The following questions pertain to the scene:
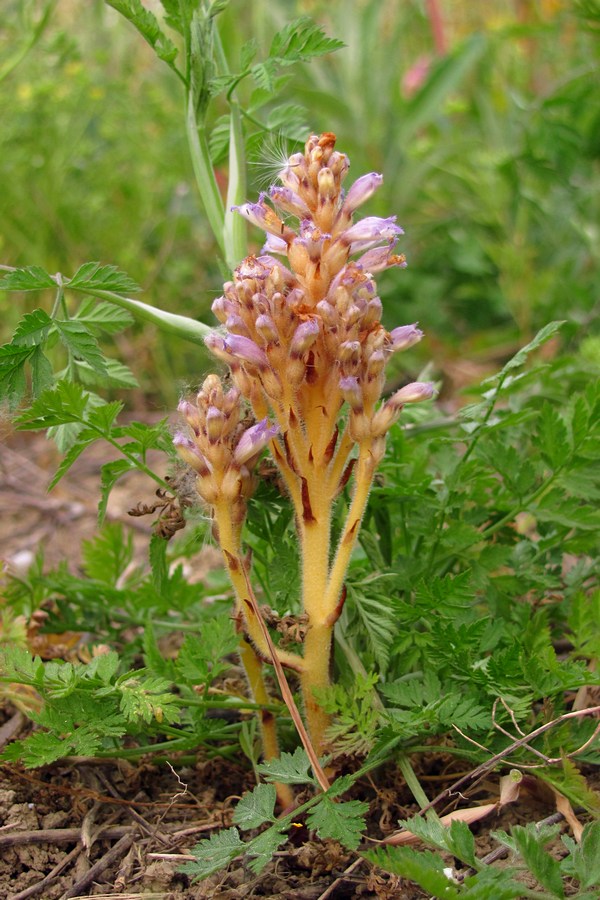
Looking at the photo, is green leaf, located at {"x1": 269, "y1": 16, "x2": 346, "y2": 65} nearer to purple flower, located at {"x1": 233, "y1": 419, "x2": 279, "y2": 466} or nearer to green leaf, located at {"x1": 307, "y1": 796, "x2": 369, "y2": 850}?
purple flower, located at {"x1": 233, "y1": 419, "x2": 279, "y2": 466}

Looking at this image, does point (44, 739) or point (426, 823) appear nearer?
point (426, 823)

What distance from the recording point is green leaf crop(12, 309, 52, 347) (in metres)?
1.49

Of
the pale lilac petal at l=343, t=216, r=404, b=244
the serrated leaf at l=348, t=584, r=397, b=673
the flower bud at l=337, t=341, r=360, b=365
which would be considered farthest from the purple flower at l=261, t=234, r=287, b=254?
the serrated leaf at l=348, t=584, r=397, b=673

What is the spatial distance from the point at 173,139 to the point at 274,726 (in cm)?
352

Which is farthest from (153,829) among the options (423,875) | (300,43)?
(300,43)

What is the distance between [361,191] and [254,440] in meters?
0.42

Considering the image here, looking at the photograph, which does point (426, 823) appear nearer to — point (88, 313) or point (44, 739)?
point (44, 739)

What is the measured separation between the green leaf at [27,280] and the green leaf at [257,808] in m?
0.84

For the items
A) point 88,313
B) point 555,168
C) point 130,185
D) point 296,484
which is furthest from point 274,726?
point 130,185

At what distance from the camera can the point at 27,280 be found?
149cm

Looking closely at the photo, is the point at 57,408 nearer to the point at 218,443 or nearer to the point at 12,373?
the point at 12,373

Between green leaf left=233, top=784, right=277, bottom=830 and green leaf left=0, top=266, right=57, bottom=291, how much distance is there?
838mm

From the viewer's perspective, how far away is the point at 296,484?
58.2 inches

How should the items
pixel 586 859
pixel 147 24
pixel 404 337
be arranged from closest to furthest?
pixel 586 859
pixel 404 337
pixel 147 24
